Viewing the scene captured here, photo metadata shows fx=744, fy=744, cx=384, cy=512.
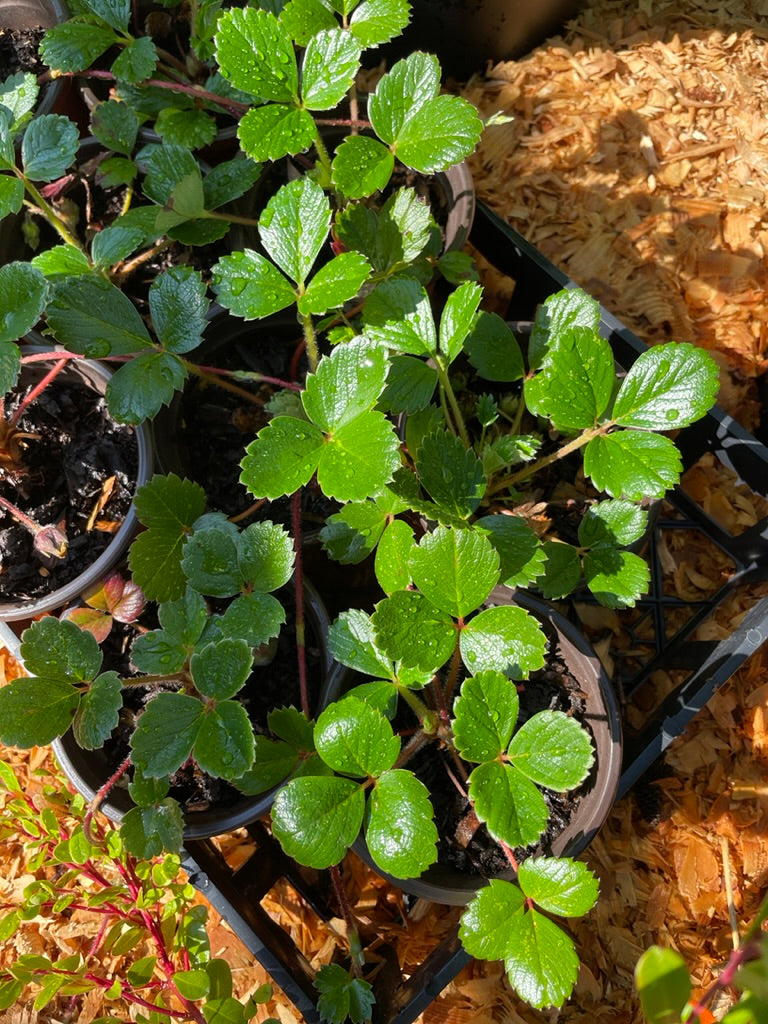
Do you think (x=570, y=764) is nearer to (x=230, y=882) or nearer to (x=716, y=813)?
(x=230, y=882)

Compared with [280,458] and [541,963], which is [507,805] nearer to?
[541,963]

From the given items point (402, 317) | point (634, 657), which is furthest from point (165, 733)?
point (634, 657)

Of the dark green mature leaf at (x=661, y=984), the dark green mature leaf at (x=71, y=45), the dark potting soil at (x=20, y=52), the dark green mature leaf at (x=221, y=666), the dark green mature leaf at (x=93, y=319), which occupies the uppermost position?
the dark potting soil at (x=20, y=52)

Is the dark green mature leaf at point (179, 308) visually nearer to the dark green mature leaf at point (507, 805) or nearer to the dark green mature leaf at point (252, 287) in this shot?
the dark green mature leaf at point (252, 287)

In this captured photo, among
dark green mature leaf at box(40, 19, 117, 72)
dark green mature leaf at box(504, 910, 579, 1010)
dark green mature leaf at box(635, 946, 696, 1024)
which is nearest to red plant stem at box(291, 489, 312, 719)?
dark green mature leaf at box(504, 910, 579, 1010)

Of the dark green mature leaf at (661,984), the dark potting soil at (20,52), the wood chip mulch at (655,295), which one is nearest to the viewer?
the dark green mature leaf at (661,984)

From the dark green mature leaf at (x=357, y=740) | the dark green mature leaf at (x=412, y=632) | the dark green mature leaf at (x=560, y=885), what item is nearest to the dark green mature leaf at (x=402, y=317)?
the dark green mature leaf at (x=412, y=632)
